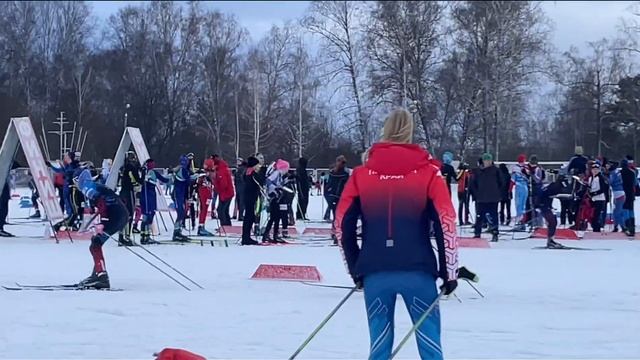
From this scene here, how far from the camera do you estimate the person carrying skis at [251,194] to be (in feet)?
58.6

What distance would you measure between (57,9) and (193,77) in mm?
11192

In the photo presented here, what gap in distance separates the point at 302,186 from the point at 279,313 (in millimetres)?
16623

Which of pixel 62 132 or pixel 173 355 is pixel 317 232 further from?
pixel 62 132

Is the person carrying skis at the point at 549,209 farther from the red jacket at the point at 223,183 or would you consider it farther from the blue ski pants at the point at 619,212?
the red jacket at the point at 223,183

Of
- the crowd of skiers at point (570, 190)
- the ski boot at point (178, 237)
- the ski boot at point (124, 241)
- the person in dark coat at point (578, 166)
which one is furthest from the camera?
the person in dark coat at point (578, 166)

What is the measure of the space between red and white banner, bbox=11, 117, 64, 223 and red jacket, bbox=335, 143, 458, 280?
13507 mm

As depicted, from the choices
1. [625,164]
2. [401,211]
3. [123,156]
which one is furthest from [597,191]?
[401,211]

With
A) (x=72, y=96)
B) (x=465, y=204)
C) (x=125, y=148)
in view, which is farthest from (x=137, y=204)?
(x=72, y=96)

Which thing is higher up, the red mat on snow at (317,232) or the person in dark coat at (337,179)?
the person in dark coat at (337,179)

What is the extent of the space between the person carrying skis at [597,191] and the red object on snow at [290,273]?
10.5m

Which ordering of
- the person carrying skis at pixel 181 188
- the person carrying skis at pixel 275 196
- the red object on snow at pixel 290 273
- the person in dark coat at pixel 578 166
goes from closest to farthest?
the red object on snow at pixel 290 273
the person carrying skis at pixel 275 196
the person carrying skis at pixel 181 188
the person in dark coat at pixel 578 166

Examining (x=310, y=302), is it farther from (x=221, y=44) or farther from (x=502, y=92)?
(x=221, y=44)

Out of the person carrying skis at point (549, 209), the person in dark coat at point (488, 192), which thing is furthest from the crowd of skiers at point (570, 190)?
the person carrying skis at point (549, 209)

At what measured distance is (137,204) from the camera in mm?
18578
